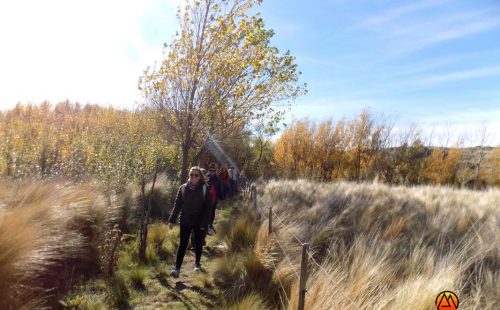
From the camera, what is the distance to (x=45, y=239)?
438 centimetres

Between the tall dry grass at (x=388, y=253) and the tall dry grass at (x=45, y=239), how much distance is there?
296cm

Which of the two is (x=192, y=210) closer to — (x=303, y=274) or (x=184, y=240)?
(x=184, y=240)

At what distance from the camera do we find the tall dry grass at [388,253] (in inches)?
139

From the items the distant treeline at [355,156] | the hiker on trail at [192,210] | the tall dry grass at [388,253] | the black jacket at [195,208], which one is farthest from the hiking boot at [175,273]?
the distant treeline at [355,156]

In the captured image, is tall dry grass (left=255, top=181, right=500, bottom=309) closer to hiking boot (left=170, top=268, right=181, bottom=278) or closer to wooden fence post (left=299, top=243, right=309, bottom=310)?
wooden fence post (left=299, top=243, right=309, bottom=310)

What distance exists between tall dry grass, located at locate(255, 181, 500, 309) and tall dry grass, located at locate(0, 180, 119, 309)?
9.70 ft

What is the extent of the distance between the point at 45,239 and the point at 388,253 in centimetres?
451

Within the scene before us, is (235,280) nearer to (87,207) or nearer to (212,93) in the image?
(87,207)

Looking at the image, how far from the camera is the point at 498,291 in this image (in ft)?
11.7

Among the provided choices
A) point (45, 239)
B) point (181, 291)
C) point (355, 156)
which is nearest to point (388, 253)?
point (181, 291)

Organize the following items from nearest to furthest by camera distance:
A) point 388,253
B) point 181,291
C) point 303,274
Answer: point 303,274 < point 388,253 < point 181,291

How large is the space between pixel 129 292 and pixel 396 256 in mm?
4033

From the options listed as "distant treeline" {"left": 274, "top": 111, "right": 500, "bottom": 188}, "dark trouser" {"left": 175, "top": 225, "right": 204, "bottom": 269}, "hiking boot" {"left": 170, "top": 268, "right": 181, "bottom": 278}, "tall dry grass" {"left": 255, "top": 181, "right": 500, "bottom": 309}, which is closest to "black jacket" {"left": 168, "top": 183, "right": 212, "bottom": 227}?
"dark trouser" {"left": 175, "top": 225, "right": 204, "bottom": 269}

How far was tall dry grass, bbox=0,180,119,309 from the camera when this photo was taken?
3521 millimetres
